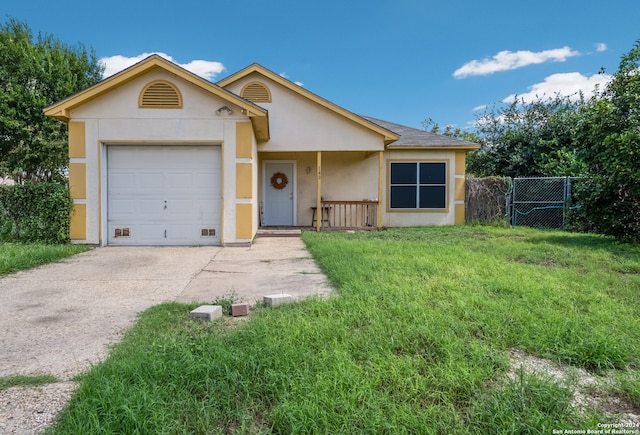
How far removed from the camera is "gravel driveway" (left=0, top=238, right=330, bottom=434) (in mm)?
2535

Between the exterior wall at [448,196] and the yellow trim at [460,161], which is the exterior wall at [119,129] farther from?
the yellow trim at [460,161]

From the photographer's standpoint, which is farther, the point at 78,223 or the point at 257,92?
the point at 257,92

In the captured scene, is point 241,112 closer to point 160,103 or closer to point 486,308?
point 160,103

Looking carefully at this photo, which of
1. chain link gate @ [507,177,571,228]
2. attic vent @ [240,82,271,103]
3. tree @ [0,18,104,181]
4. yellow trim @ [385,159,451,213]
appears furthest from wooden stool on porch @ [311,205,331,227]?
tree @ [0,18,104,181]

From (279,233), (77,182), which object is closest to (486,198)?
(279,233)

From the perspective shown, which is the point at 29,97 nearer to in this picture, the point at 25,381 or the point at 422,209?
the point at 422,209

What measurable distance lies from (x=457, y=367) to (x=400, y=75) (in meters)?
23.8

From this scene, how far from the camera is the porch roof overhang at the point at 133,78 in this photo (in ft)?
29.1

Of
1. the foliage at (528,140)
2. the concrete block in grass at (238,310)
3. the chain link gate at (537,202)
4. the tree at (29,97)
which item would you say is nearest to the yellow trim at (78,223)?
the concrete block in grass at (238,310)

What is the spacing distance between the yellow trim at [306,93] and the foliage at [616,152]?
5.15 m

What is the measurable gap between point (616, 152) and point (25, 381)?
415 inches

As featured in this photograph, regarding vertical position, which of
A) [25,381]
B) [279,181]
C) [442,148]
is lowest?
[25,381]

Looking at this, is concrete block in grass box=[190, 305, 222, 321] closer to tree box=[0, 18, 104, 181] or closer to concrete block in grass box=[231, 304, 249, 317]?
concrete block in grass box=[231, 304, 249, 317]

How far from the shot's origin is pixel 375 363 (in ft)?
8.66
